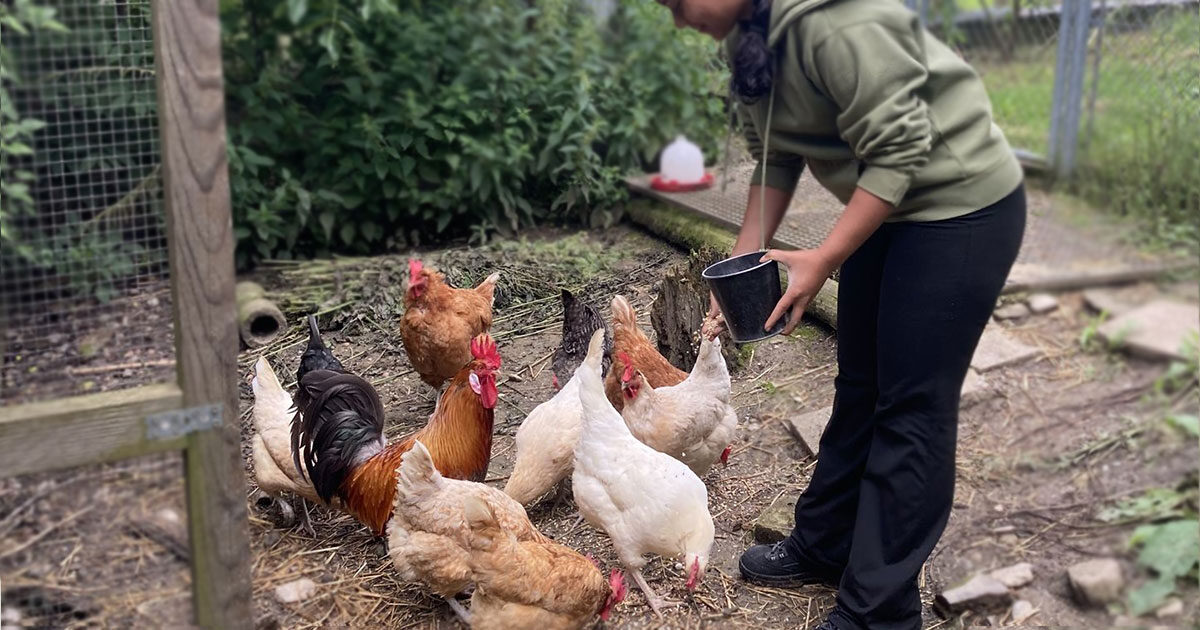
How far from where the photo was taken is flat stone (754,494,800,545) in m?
2.91

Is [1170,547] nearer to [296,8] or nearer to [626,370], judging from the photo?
[626,370]

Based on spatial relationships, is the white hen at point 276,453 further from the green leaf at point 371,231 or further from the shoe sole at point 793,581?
the green leaf at point 371,231

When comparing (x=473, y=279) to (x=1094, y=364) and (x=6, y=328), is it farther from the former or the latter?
(x=1094, y=364)

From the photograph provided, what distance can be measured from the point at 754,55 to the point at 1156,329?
1.95m

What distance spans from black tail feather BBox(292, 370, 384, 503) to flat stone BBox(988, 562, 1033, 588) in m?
1.90

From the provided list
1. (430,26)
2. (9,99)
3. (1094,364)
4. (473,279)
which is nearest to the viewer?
(9,99)

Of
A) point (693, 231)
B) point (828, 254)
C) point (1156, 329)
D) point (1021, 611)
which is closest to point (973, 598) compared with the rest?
point (1021, 611)

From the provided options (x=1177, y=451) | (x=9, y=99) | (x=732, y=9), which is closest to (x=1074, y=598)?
(x=1177, y=451)

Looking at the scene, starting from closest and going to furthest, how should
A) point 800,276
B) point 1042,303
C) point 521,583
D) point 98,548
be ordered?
point 800,276
point 98,548
point 521,583
point 1042,303

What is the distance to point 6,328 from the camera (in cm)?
290

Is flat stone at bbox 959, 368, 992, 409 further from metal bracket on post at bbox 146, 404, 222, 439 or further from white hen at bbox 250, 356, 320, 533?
metal bracket on post at bbox 146, 404, 222, 439

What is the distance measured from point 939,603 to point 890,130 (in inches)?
58.1

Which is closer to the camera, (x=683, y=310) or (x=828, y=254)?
(x=828, y=254)

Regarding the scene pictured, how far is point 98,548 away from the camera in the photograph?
7.40ft
